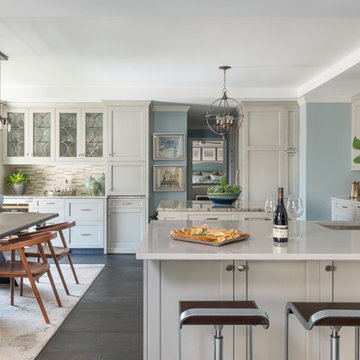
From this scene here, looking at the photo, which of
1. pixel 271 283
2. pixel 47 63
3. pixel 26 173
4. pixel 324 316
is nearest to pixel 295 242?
pixel 271 283

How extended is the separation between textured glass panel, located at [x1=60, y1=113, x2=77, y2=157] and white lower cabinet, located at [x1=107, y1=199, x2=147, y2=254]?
1.08 meters

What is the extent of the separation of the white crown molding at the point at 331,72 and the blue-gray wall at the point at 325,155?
31cm

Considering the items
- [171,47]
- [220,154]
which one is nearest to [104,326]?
[171,47]

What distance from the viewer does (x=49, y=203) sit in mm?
5566

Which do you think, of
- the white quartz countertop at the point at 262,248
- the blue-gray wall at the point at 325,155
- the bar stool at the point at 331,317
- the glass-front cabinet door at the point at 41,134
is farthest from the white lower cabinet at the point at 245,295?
the glass-front cabinet door at the point at 41,134

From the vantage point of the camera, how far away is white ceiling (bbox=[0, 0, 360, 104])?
2486mm

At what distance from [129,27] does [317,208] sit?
3722 mm

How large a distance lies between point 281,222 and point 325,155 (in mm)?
3803

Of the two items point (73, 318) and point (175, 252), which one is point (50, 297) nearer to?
point (73, 318)

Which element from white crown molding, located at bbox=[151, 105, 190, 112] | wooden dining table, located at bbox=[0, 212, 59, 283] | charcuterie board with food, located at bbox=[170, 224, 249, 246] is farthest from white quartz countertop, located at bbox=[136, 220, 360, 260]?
white crown molding, located at bbox=[151, 105, 190, 112]

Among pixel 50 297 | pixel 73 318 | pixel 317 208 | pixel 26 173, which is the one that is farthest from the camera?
pixel 26 173

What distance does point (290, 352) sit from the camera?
1959 millimetres

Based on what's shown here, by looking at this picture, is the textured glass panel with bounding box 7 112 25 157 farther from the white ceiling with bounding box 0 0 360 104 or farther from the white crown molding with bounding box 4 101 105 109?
the white ceiling with bounding box 0 0 360 104

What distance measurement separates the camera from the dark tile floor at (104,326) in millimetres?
2492
